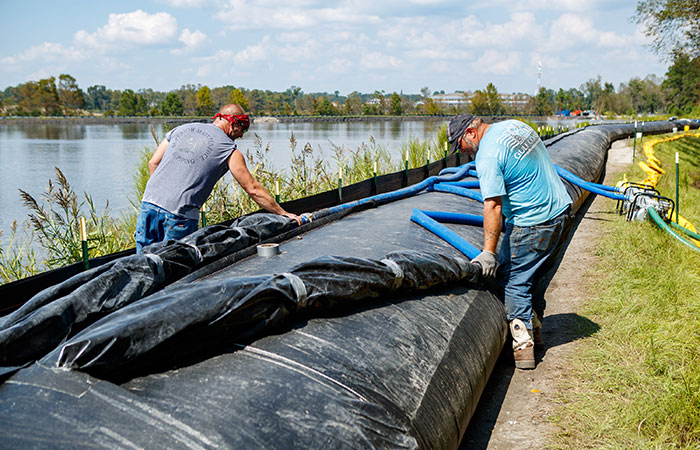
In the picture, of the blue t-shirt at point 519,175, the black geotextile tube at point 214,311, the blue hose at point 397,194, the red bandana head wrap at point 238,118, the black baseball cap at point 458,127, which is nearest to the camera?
the black geotextile tube at point 214,311

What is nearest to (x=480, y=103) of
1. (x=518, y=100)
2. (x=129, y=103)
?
(x=129, y=103)

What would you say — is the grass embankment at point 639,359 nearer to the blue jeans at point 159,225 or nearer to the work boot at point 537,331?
the work boot at point 537,331

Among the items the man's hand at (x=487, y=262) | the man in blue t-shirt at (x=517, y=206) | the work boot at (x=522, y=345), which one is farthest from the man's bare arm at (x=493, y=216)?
the work boot at (x=522, y=345)

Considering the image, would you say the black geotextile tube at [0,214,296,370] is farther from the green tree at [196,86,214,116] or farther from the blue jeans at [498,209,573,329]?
the green tree at [196,86,214,116]

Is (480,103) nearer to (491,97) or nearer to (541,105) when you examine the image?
(491,97)

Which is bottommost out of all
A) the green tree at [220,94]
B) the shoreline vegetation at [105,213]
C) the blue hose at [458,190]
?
the shoreline vegetation at [105,213]

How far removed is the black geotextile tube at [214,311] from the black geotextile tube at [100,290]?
249 mm

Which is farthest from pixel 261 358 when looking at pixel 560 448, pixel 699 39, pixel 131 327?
pixel 699 39

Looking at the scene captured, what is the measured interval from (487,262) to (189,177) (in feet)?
8.21

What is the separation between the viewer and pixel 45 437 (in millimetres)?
1783

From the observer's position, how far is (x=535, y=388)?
432cm

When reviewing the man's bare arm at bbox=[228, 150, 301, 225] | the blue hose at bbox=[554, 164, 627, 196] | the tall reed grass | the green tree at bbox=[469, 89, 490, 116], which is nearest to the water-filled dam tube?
the man's bare arm at bbox=[228, 150, 301, 225]

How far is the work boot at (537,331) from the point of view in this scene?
15.2ft

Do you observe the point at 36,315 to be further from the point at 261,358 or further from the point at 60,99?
the point at 60,99
